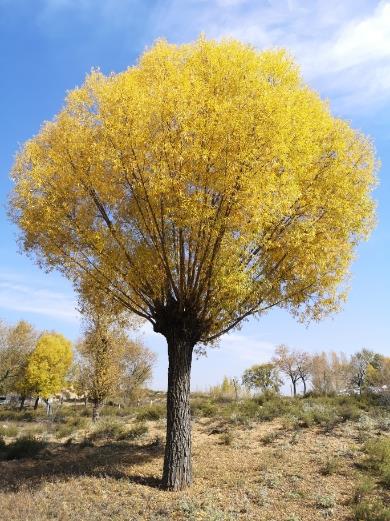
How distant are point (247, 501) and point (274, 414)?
26.5 ft

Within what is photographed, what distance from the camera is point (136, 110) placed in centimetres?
855

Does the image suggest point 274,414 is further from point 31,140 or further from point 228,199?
point 31,140

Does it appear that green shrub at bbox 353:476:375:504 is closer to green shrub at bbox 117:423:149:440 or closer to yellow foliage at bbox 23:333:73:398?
green shrub at bbox 117:423:149:440

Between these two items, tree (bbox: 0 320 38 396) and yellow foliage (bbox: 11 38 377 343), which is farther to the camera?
tree (bbox: 0 320 38 396)

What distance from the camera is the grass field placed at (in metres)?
7.84

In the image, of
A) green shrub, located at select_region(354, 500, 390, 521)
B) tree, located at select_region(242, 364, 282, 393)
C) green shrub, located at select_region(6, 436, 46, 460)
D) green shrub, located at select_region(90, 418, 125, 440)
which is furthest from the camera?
tree, located at select_region(242, 364, 282, 393)

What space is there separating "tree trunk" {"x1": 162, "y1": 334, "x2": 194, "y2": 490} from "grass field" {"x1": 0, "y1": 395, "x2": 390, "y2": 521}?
1.22 ft

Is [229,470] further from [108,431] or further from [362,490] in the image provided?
[108,431]

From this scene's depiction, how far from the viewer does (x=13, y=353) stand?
44906 mm

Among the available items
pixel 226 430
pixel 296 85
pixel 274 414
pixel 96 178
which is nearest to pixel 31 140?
pixel 96 178

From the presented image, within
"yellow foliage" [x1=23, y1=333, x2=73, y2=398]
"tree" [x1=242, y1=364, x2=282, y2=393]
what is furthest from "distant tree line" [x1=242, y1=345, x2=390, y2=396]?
"yellow foliage" [x1=23, y1=333, x2=73, y2=398]

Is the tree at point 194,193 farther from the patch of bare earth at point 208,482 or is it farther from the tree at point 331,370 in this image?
the tree at point 331,370

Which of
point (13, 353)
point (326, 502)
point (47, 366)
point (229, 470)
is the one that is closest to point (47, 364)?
point (47, 366)

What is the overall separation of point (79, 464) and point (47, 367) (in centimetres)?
3674
